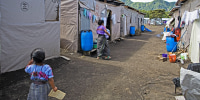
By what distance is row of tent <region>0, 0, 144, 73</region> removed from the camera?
15.3ft

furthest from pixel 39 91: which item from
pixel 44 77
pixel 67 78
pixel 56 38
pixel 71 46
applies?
pixel 71 46

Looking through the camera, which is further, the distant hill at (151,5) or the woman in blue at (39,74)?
the distant hill at (151,5)

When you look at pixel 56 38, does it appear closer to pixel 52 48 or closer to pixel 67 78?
pixel 52 48

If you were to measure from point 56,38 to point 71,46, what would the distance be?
1475mm

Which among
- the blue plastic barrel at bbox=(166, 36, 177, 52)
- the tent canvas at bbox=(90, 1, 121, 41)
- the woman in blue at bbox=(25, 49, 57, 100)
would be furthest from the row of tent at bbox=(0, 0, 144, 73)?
the blue plastic barrel at bbox=(166, 36, 177, 52)

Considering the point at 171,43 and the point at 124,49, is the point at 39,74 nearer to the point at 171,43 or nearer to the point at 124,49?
the point at 171,43

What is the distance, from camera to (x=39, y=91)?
2.58m

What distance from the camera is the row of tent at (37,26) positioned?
4.67 metres

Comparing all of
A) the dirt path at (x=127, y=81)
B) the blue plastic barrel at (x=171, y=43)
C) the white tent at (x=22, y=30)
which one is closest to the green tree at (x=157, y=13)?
the blue plastic barrel at (x=171, y=43)

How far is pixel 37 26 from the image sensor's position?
5621 millimetres

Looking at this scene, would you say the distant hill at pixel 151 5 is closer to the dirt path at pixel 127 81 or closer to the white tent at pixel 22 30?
the dirt path at pixel 127 81

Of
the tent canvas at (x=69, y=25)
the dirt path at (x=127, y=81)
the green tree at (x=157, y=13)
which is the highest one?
the green tree at (x=157, y=13)

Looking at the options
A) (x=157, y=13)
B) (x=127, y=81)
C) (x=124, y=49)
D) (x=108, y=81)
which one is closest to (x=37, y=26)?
(x=108, y=81)

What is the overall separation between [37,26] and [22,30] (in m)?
0.62
